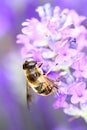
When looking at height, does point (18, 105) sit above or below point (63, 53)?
below

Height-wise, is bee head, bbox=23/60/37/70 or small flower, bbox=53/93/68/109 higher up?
bee head, bbox=23/60/37/70

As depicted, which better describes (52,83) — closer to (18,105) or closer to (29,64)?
(29,64)

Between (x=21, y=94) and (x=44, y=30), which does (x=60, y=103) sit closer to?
(x=44, y=30)

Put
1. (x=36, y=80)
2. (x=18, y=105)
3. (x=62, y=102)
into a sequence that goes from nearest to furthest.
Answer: (x=62, y=102) → (x=36, y=80) → (x=18, y=105)

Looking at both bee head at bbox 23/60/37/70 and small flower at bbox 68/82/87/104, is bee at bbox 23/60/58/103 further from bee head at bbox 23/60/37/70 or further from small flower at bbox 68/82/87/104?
small flower at bbox 68/82/87/104

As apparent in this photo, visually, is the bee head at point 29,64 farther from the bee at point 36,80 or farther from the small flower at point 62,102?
the small flower at point 62,102

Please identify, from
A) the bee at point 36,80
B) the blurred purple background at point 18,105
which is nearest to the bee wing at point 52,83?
the bee at point 36,80

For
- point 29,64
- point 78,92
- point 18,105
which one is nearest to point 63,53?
point 78,92

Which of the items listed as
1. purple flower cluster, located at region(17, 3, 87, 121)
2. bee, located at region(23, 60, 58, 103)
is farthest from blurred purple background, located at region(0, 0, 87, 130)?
purple flower cluster, located at region(17, 3, 87, 121)

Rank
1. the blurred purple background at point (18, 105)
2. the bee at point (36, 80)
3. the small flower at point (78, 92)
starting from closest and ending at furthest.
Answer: the small flower at point (78, 92) → the bee at point (36, 80) → the blurred purple background at point (18, 105)
